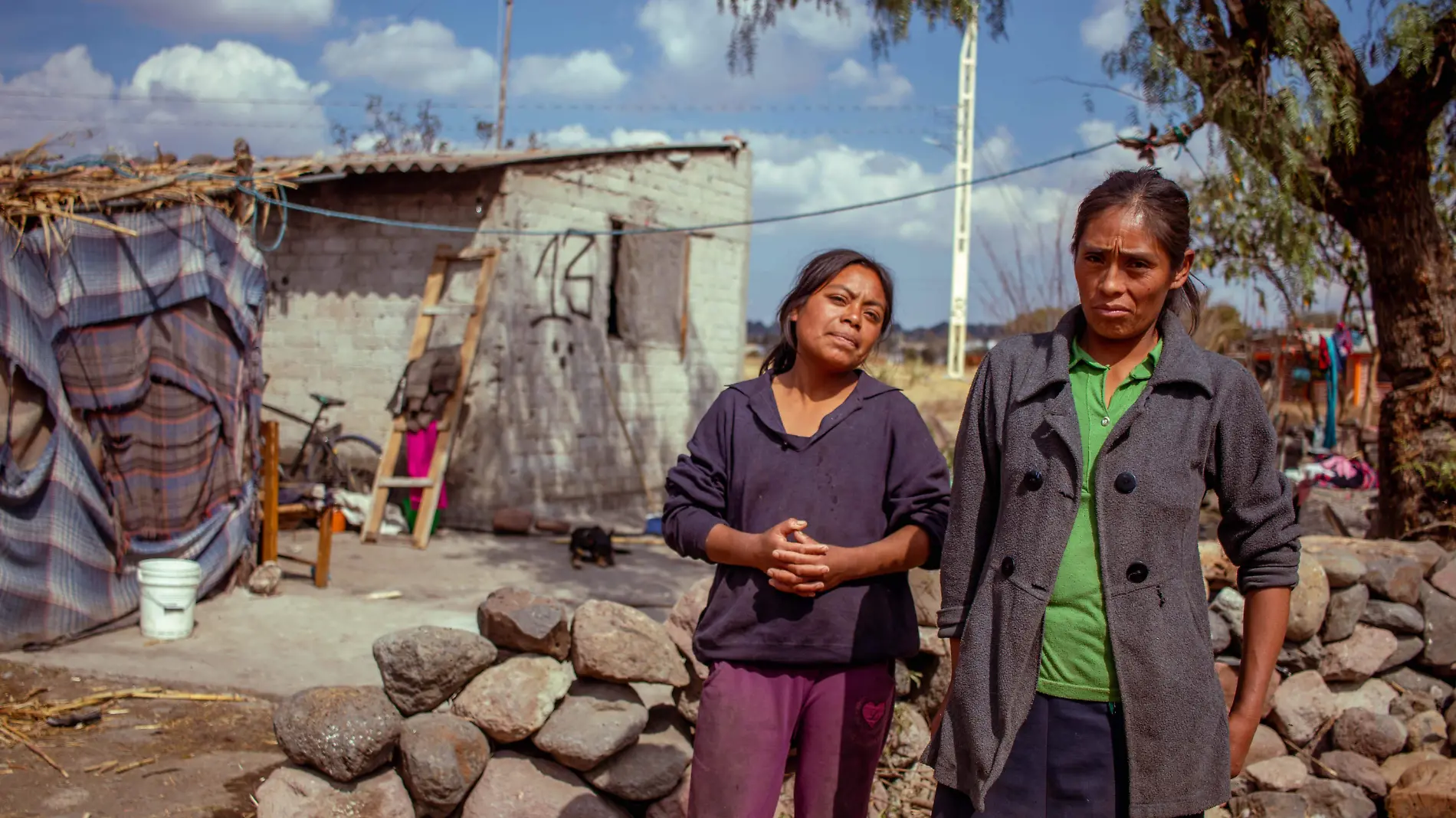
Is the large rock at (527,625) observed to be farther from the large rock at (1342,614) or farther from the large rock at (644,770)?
the large rock at (1342,614)

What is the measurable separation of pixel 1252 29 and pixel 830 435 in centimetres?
430

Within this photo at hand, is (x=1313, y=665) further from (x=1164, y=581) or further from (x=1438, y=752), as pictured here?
(x=1164, y=581)

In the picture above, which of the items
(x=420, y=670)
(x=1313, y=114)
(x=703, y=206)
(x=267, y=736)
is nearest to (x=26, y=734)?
(x=267, y=736)

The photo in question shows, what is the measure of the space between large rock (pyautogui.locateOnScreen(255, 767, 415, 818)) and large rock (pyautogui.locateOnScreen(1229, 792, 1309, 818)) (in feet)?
9.85

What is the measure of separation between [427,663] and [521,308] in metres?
7.07

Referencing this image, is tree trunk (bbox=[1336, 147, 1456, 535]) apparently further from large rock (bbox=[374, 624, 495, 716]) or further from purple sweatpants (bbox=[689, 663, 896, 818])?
large rock (bbox=[374, 624, 495, 716])

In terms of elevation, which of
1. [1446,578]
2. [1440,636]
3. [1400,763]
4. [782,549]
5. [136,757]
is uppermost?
[782,549]

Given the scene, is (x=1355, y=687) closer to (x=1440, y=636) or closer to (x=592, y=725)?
(x=1440, y=636)

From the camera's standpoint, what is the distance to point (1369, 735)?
4.56m

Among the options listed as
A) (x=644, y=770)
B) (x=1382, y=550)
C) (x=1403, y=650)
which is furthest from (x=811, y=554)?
(x=1382, y=550)

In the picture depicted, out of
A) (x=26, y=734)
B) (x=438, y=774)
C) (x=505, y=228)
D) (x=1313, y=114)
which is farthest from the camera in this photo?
(x=505, y=228)

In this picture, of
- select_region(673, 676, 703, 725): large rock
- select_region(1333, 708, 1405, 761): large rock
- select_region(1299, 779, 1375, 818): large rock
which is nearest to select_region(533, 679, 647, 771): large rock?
select_region(673, 676, 703, 725): large rock

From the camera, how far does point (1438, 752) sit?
4.70 m

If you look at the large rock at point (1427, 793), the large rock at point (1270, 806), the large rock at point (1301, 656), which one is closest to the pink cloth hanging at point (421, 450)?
the large rock at point (1301, 656)
